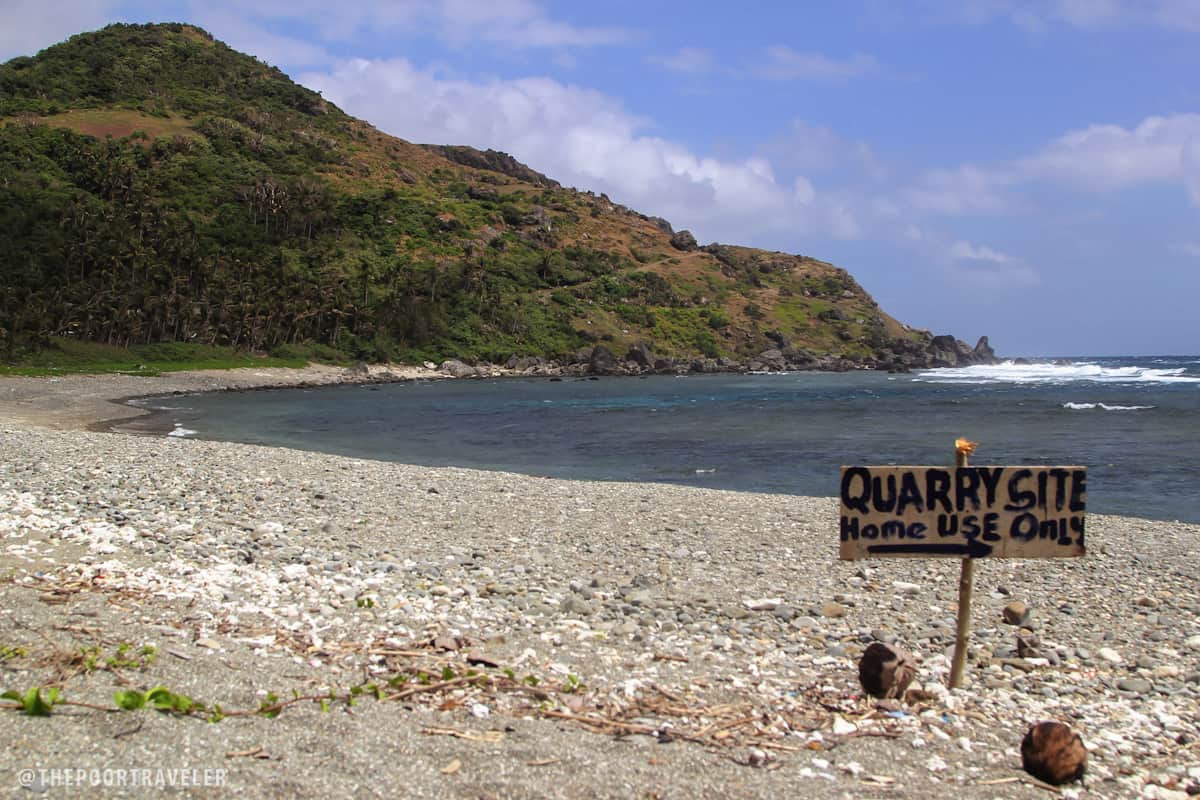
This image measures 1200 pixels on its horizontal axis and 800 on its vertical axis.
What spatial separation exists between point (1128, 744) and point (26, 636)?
8091 millimetres

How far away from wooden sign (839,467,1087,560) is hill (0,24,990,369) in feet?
239

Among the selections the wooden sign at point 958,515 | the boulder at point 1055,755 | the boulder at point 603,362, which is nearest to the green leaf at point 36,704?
the wooden sign at point 958,515

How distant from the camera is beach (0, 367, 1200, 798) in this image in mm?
5090

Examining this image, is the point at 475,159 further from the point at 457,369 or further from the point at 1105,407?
the point at 1105,407

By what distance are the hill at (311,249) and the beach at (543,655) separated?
67.0 metres

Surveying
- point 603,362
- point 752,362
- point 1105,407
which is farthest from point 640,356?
point 1105,407

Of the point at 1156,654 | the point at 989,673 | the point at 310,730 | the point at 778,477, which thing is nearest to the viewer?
the point at 310,730

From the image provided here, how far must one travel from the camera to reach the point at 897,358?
479 feet

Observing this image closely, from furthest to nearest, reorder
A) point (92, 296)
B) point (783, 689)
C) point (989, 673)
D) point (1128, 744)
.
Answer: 1. point (92, 296)
2. point (989, 673)
3. point (783, 689)
4. point (1128, 744)

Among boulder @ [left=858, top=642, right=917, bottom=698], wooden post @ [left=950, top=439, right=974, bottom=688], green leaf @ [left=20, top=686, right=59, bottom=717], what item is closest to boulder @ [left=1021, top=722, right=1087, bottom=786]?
boulder @ [left=858, top=642, right=917, bottom=698]

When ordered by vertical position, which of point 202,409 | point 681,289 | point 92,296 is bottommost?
point 202,409

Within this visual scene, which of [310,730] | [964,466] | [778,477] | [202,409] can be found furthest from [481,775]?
[202,409]

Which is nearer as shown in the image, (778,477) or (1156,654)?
(1156,654)

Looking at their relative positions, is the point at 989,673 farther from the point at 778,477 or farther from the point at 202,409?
the point at 202,409
